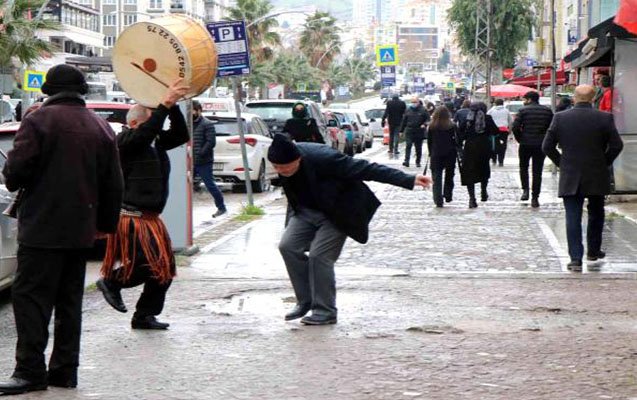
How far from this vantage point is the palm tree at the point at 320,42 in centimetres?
12306

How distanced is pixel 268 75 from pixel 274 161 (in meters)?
95.9

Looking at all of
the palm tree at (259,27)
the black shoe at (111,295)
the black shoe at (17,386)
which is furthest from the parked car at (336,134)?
the palm tree at (259,27)

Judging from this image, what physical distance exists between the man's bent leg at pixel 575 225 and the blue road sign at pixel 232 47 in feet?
24.0

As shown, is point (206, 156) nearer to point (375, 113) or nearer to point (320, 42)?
point (375, 113)

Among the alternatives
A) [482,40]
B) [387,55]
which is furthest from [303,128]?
[482,40]

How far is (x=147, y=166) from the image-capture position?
369 inches

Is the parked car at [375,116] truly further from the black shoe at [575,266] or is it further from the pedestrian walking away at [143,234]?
the pedestrian walking away at [143,234]

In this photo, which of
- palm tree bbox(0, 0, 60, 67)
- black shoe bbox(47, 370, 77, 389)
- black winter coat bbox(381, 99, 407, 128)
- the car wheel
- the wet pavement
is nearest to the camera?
black shoe bbox(47, 370, 77, 389)

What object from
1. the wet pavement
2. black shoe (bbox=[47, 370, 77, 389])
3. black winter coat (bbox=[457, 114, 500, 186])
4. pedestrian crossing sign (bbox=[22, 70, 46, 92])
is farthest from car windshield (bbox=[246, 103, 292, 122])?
black shoe (bbox=[47, 370, 77, 389])

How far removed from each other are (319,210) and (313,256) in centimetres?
33

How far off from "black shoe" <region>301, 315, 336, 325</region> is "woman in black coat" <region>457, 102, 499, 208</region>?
11161mm

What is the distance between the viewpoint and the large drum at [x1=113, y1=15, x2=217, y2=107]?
9391mm

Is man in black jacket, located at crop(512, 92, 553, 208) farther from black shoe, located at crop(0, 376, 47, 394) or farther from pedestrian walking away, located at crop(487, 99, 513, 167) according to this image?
black shoe, located at crop(0, 376, 47, 394)

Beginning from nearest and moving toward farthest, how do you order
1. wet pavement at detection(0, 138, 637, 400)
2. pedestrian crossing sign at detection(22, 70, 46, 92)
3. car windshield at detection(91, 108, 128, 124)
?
wet pavement at detection(0, 138, 637, 400)
car windshield at detection(91, 108, 128, 124)
pedestrian crossing sign at detection(22, 70, 46, 92)
